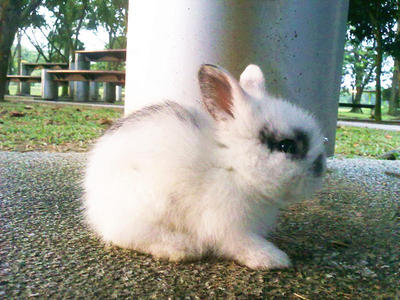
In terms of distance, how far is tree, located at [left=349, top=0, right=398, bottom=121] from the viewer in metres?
10.7

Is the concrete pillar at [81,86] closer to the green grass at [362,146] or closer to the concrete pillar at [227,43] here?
the green grass at [362,146]

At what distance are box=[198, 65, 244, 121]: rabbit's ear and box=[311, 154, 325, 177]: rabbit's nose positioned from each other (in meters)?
0.30

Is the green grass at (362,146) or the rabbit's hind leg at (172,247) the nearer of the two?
the rabbit's hind leg at (172,247)

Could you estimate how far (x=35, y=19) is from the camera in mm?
19594

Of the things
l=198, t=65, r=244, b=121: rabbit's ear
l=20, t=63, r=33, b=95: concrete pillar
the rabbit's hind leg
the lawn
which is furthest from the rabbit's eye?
l=20, t=63, r=33, b=95: concrete pillar

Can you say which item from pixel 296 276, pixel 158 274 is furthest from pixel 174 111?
pixel 296 276

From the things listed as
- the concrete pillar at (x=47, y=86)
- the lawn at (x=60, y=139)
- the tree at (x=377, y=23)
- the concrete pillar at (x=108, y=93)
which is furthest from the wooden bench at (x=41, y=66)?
the tree at (x=377, y=23)

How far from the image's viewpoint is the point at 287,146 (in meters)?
1.25

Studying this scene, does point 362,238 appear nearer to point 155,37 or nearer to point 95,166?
point 95,166

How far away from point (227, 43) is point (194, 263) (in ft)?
4.26

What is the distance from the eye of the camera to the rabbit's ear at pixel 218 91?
127 cm

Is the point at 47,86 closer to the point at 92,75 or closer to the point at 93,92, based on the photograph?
the point at 93,92

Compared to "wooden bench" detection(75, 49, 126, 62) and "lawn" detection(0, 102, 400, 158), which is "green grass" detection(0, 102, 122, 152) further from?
"wooden bench" detection(75, 49, 126, 62)

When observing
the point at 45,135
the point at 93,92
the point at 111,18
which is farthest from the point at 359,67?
the point at 45,135
